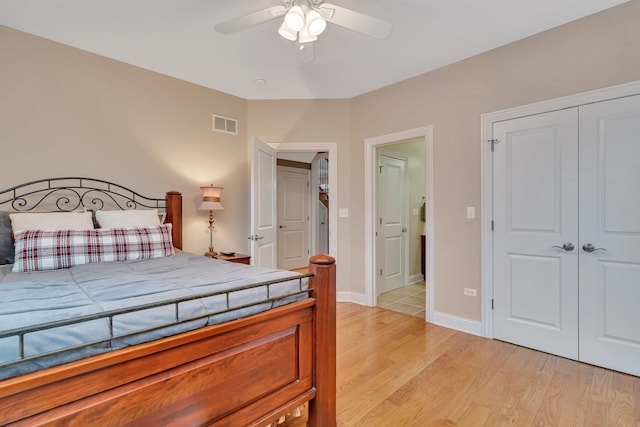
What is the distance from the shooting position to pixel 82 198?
2840 millimetres

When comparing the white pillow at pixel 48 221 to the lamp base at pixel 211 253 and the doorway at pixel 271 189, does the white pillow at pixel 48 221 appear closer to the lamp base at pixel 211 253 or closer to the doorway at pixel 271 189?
the lamp base at pixel 211 253

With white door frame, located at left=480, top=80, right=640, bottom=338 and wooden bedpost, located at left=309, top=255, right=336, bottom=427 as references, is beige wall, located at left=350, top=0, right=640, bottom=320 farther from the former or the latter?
wooden bedpost, located at left=309, top=255, right=336, bottom=427

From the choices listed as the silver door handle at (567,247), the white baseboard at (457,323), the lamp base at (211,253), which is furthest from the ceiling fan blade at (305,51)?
the white baseboard at (457,323)

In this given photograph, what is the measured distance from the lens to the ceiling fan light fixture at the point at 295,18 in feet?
5.71

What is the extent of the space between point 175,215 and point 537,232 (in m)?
3.42

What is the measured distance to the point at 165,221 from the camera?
328cm

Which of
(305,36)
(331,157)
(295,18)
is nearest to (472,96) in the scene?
(331,157)

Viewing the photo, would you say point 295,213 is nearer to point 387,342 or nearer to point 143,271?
point 387,342

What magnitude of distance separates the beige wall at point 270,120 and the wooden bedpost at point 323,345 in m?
2.04

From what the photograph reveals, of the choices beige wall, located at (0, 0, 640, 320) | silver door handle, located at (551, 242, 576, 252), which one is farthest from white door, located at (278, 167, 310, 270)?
silver door handle, located at (551, 242, 576, 252)

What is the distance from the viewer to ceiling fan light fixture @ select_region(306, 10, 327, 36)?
179 centimetres

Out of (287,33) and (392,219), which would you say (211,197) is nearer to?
(287,33)

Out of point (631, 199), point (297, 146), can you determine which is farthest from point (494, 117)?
point (297, 146)

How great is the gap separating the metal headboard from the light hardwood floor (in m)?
2.51
